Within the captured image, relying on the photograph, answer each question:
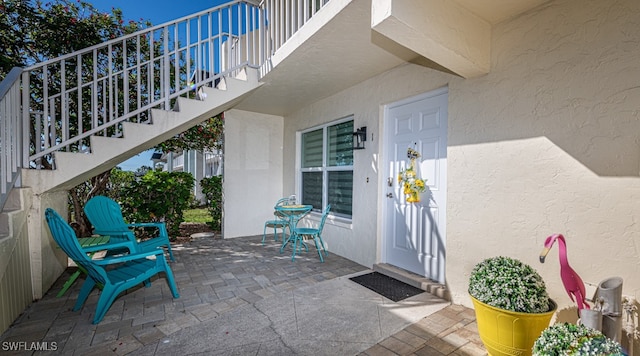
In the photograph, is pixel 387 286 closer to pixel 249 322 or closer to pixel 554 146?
pixel 249 322

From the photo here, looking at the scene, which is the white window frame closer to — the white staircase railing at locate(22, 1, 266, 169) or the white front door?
the white front door

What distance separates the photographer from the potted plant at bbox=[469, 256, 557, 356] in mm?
1651

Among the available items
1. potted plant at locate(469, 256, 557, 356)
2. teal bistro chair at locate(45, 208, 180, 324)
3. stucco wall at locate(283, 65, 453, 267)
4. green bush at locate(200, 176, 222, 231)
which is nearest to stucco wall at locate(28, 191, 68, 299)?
teal bistro chair at locate(45, 208, 180, 324)

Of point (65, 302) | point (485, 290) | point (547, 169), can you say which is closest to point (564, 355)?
point (485, 290)

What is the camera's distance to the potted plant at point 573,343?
1.16 meters

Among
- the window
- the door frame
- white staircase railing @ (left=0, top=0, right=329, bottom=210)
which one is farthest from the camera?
the window

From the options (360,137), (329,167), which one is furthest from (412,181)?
(329,167)

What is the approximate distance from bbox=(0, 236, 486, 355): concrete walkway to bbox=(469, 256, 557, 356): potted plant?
250 mm

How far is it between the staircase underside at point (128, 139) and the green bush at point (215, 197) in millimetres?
2607

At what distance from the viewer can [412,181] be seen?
302 centimetres

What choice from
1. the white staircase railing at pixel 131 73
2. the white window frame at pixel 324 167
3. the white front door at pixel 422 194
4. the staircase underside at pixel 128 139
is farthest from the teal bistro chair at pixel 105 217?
the white front door at pixel 422 194

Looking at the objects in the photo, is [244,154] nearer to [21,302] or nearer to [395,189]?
[395,189]

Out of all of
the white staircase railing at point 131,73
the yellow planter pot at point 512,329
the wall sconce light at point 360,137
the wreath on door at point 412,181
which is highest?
the white staircase railing at point 131,73

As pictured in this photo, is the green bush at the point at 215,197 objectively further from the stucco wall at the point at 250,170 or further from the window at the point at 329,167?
the window at the point at 329,167
